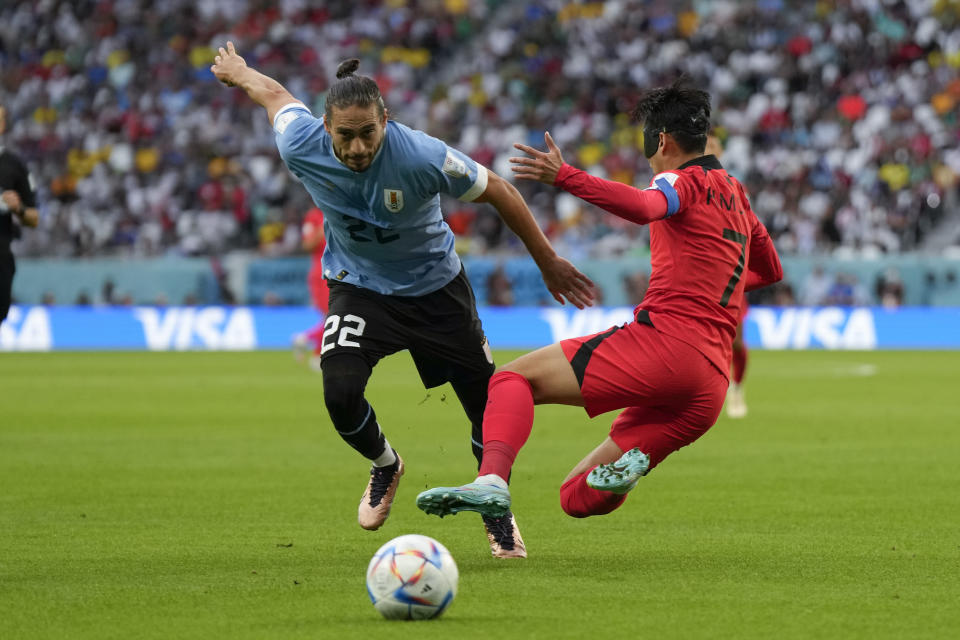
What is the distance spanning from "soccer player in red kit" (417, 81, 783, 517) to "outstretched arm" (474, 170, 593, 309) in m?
0.25

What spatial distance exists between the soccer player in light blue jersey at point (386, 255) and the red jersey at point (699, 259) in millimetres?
379

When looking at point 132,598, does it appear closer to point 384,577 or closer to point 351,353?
point 384,577

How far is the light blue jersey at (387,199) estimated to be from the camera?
640 cm

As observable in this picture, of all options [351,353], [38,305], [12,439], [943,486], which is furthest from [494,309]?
[351,353]

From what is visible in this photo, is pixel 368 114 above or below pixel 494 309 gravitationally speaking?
above

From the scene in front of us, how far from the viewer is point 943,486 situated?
369 inches

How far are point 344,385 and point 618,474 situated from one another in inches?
51.1

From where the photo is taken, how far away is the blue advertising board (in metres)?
26.4

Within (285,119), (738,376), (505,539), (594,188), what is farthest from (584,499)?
(738,376)

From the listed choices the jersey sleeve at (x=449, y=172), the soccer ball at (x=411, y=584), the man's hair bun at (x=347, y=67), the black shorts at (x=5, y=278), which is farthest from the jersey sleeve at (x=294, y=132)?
the black shorts at (x=5, y=278)

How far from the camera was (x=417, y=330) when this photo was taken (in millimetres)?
6855

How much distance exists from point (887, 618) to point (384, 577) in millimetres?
1774

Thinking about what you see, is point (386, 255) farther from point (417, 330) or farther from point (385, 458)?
point (385, 458)

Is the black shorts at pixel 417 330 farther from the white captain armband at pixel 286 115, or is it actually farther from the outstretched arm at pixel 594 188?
the outstretched arm at pixel 594 188
